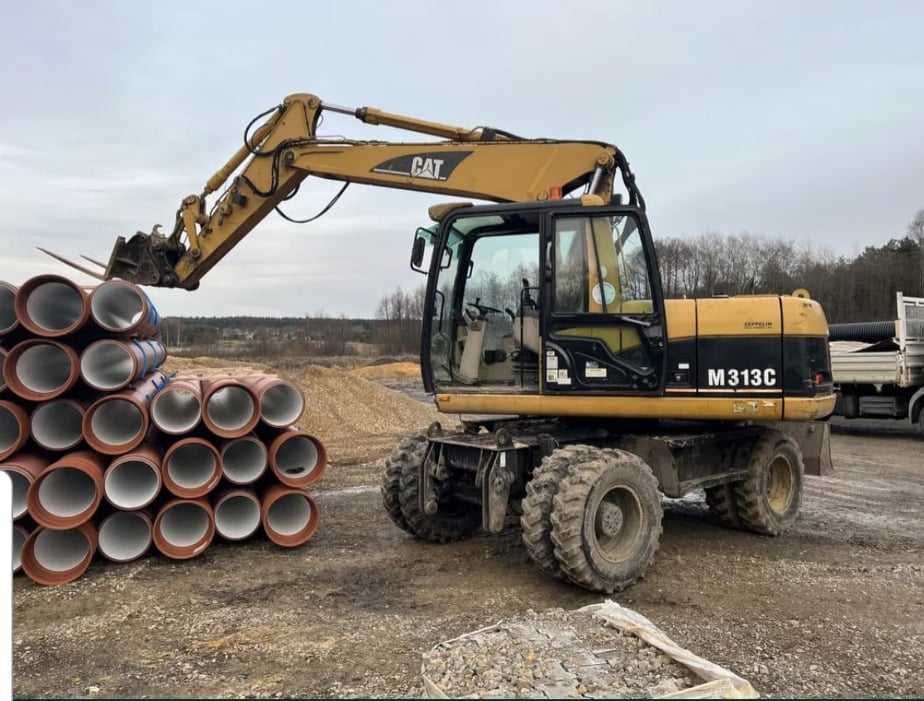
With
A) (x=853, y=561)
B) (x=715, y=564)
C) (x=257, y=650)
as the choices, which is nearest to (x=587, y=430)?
(x=715, y=564)

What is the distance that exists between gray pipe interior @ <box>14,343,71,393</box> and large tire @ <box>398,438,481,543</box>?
296 centimetres

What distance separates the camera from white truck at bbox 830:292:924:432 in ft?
43.7

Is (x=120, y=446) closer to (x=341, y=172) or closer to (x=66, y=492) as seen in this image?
(x=66, y=492)

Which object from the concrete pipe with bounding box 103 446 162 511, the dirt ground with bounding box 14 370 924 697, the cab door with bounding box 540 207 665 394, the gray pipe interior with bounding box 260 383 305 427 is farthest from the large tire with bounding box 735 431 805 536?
the concrete pipe with bounding box 103 446 162 511

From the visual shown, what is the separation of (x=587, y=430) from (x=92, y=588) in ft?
13.7

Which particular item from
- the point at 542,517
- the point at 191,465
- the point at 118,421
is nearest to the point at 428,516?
the point at 542,517

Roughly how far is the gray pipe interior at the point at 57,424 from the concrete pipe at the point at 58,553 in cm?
69

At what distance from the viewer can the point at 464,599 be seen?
205 inches

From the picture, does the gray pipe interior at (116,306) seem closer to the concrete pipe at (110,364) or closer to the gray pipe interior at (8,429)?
the concrete pipe at (110,364)

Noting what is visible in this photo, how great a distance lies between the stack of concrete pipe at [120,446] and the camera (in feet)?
18.5

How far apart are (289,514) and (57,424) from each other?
2076 millimetres

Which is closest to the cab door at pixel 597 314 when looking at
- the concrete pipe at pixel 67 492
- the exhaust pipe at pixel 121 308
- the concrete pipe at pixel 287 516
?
the concrete pipe at pixel 287 516

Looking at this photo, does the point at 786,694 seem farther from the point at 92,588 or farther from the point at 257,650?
the point at 92,588

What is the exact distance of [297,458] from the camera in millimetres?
6559
